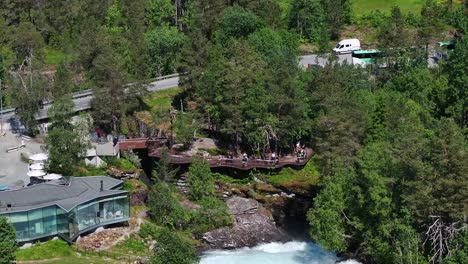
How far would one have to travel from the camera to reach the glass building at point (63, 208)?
58312 mm

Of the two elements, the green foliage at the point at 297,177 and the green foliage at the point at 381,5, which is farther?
the green foliage at the point at 381,5

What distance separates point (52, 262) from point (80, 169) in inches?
592

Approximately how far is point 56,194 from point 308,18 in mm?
49928

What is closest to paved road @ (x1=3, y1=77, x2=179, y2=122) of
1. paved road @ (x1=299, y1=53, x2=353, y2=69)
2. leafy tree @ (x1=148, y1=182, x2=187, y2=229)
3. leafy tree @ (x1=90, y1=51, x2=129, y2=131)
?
leafy tree @ (x1=90, y1=51, x2=129, y2=131)

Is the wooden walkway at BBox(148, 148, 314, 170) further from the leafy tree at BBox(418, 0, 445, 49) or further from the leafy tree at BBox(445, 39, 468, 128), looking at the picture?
the leafy tree at BBox(418, 0, 445, 49)

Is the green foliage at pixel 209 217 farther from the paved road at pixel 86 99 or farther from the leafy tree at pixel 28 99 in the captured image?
the leafy tree at pixel 28 99

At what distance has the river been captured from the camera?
59875 mm

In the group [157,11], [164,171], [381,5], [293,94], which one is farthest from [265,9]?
Answer: [164,171]

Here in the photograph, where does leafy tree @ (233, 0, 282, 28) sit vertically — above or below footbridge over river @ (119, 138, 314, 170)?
above

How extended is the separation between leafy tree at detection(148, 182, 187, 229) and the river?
3852 mm

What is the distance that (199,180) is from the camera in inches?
2689

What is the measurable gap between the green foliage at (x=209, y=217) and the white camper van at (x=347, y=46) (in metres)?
38.9

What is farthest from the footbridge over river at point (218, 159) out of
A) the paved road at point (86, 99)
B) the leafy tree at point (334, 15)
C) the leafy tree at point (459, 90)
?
the leafy tree at point (334, 15)

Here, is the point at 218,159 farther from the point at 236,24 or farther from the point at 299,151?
the point at 236,24
